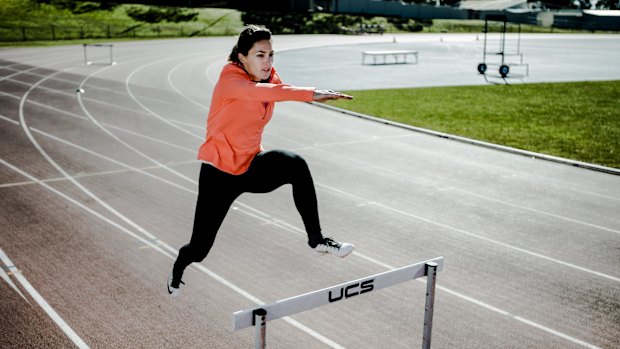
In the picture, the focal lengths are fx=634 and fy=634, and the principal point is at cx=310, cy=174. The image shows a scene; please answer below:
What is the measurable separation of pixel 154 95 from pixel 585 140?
15207 mm

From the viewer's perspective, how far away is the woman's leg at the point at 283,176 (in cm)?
438

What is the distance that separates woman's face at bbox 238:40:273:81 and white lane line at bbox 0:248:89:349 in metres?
3.56

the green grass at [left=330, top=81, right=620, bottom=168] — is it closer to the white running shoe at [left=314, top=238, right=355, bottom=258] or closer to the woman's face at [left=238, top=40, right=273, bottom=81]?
the white running shoe at [left=314, top=238, right=355, bottom=258]

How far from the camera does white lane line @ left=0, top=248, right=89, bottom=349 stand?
6.41 metres

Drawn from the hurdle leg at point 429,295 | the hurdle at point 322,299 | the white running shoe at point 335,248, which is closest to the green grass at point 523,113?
the hurdle leg at point 429,295

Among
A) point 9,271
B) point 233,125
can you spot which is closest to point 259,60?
point 233,125

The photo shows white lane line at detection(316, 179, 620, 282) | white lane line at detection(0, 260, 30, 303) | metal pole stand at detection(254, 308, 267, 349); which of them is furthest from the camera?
white lane line at detection(316, 179, 620, 282)

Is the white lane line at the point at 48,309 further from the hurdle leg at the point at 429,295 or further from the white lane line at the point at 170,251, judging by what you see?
the hurdle leg at the point at 429,295

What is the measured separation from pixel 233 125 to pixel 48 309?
407 centimetres

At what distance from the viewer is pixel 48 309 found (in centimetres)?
711

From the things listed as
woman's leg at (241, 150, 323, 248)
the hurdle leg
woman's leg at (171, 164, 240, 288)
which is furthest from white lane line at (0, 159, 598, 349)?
woman's leg at (241, 150, 323, 248)

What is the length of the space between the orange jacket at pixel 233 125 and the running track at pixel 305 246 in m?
2.69

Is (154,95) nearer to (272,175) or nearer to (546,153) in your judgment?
(546,153)

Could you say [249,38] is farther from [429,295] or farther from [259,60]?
[429,295]
